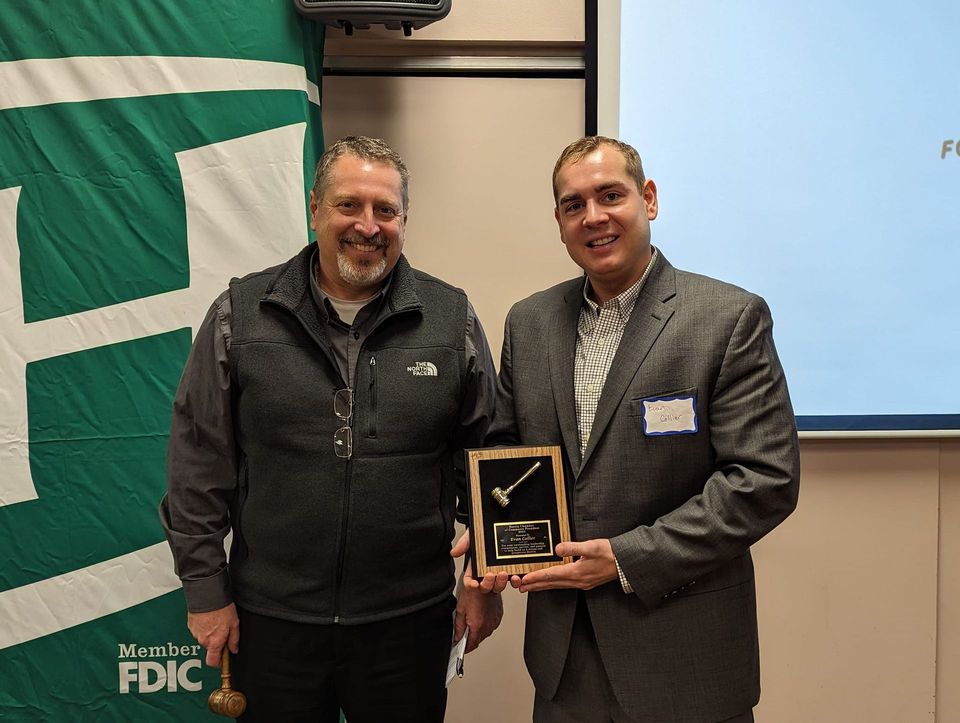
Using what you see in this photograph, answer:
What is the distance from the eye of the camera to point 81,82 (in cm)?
207

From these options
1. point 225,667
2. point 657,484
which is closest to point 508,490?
point 657,484

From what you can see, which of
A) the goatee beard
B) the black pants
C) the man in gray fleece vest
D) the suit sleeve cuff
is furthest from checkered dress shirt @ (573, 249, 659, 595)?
the suit sleeve cuff

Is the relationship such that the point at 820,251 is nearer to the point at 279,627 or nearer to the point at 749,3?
the point at 749,3

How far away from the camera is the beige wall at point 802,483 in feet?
8.15

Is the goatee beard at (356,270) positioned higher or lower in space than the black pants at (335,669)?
higher

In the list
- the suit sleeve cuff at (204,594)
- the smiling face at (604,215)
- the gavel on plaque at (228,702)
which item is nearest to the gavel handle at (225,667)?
the gavel on plaque at (228,702)

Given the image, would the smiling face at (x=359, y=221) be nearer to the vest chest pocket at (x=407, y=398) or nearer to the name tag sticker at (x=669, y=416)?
the vest chest pocket at (x=407, y=398)

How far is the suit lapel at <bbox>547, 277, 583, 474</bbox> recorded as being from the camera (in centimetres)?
150

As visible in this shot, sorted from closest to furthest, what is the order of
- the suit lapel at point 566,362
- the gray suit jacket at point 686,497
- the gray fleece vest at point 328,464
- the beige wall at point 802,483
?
the gray suit jacket at point 686,497, the suit lapel at point 566,362, the gray fleece vest at point 328,464, the beige wall at point 802,483

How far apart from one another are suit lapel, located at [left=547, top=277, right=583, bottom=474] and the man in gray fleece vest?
27 cm

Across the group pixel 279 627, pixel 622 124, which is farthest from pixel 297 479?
pixel 622 124

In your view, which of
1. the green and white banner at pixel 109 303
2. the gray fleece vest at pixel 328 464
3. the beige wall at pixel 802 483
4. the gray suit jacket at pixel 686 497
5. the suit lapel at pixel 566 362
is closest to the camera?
the gray suit jacket at pixel 686 497

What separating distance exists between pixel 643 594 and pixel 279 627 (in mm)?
776

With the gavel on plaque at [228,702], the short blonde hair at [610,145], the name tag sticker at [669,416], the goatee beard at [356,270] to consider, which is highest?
the short blonde hair at [610,145]
